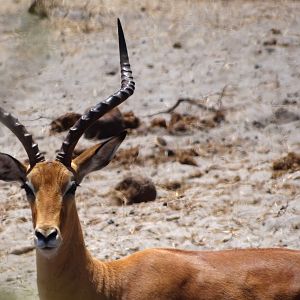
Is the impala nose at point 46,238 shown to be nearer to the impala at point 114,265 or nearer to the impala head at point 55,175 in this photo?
the impala head at point 55,175

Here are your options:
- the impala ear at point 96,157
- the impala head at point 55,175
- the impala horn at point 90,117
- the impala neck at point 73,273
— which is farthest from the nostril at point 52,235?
the impala ear at point 96,157

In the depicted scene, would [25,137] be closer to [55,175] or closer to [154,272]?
[55,175]

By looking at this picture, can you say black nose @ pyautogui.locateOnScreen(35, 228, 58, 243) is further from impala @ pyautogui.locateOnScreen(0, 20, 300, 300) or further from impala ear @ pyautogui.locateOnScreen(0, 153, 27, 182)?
impala ear @ pyautogui.locateOnScreen(0, 153, 27, 182)

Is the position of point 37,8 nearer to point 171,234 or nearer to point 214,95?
point 171,234

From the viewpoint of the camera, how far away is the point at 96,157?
7719mm

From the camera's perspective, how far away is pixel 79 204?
11086 mm

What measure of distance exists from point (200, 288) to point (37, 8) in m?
2.76

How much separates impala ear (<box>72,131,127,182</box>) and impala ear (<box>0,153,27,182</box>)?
39 cm

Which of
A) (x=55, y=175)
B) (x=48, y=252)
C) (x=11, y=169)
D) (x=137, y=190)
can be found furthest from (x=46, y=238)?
(x=137, y=190)

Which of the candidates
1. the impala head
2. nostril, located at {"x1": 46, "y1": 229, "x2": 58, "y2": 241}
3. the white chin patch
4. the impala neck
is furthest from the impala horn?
nostril, located at {"x1": 46, "y1": 229, "x2": 58, "y2": 241}

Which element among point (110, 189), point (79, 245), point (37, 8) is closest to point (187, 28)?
point (110, 189)

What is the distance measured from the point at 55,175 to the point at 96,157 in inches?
22.8

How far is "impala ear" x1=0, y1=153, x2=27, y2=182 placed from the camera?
24.8ft

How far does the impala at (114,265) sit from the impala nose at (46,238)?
1.02ft
